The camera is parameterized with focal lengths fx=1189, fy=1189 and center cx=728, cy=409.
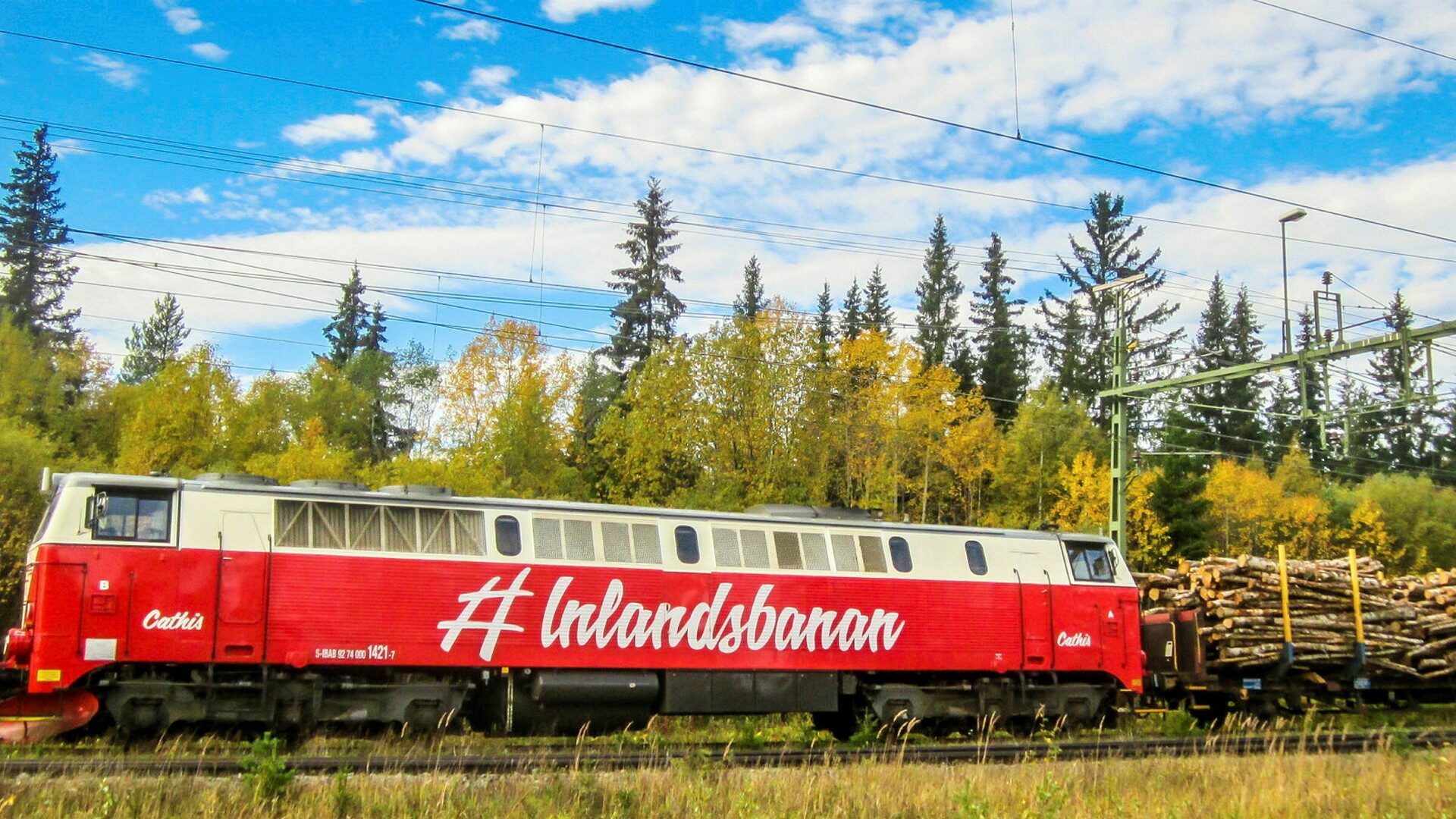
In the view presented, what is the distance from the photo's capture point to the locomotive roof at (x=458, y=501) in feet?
49.1

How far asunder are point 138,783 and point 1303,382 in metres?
22.4

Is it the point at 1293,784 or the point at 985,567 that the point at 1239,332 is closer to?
the point at 985,567

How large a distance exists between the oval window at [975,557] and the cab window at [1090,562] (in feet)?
5.97

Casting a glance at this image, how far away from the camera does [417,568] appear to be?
16234 mm

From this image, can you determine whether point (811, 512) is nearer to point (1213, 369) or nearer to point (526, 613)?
point (526, 613)

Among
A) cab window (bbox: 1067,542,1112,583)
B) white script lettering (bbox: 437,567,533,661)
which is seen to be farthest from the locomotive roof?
white script lettering (bbox: 437,567,533,661)

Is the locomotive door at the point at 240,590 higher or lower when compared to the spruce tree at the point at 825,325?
lower

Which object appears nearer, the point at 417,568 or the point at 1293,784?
the point at 1293,784

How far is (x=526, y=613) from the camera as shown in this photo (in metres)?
16.7

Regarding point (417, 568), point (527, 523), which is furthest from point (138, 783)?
point (527, 523)

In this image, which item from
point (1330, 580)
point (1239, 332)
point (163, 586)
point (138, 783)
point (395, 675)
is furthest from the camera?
point (1239, 332)

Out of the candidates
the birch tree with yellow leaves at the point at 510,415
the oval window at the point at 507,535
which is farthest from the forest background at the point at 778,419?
the oval window at the point at 507,535

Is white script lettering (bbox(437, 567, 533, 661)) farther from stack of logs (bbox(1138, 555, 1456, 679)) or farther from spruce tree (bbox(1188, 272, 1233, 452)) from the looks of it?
spruce tree (bbox(1188, 272, 1233, 452))

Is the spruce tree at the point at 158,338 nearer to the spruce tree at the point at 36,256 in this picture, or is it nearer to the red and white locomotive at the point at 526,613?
the spruce tree at the point at 36,256
